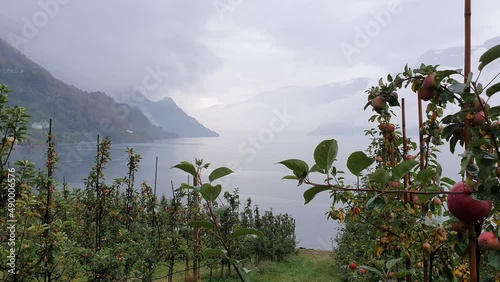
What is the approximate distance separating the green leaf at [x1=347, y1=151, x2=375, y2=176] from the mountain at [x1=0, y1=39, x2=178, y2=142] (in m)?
66.2

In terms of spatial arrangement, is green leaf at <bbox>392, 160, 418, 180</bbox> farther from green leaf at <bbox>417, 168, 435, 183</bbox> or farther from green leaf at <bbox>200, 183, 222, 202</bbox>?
green leaf at <bbox>200, 183, 222, 202</bbox>

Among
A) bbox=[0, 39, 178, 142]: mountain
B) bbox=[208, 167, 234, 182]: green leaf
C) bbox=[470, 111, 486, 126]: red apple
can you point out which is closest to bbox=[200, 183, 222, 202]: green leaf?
bbox=[208, 167, 234, 182]: green leaf

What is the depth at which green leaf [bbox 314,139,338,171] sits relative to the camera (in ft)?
1.67

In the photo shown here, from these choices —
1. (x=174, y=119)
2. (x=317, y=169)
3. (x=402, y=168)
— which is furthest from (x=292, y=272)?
(x=174, y=119)

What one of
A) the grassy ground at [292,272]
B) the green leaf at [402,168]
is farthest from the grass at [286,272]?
the green leaf at [402,168]

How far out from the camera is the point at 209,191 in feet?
1.85

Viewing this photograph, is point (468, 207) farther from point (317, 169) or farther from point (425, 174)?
point (317, 169)

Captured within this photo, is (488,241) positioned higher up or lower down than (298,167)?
lower down

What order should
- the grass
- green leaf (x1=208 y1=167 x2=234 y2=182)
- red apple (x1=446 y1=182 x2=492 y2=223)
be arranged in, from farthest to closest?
the grass < green leaf (x1=208 y1=167 x2=234 y2=182) < red apple (x1=446 y1=182 x2=492 y2=223)

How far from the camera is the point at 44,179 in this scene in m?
2.58

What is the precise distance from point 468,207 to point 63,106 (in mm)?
84261

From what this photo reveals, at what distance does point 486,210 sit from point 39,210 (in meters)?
3.79

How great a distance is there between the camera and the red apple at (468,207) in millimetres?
485

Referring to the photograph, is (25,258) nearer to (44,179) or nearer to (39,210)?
(44,179)
